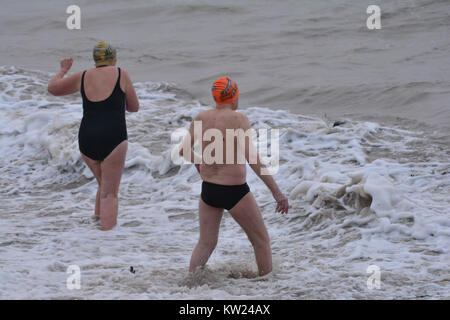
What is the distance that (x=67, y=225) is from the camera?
6.37 meters

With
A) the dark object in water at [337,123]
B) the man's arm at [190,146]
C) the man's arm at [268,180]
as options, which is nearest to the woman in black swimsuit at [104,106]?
the man's arm at [190,146]

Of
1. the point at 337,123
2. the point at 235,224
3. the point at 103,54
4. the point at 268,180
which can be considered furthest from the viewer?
the point at 337,123

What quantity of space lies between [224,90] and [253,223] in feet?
3.05

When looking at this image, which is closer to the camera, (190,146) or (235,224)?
(190,146)

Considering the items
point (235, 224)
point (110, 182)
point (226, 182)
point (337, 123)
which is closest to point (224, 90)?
point (226, 182)

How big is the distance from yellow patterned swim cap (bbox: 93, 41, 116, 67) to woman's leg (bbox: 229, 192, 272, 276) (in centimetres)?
226

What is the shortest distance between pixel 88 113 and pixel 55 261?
1471 millimetres

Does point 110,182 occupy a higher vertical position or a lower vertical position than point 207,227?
higher

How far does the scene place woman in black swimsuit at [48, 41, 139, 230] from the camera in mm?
5832

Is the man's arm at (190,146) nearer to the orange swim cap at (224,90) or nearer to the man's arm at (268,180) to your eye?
the orange swim cap at (224,90)

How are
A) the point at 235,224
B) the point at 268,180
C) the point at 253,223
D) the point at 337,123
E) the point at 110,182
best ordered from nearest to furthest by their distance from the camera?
the point at 268,180 < the point at 253,223 < the point at 110,182 < the point at 235,224 < the point at 337,123

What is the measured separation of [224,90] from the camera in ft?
14.1

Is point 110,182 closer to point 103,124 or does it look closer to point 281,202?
point 103,124
